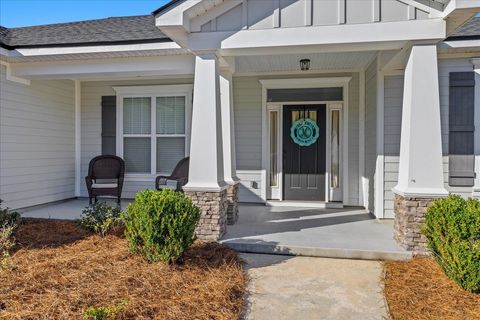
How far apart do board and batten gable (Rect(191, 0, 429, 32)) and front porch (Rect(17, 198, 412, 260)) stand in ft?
9.25

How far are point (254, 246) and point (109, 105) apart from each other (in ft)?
17.6

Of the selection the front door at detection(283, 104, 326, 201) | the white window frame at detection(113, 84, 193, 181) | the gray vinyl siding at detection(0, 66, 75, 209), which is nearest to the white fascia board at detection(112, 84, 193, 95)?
the white window frame at detection(113, 84, 193, 181)

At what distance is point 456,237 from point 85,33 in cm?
662

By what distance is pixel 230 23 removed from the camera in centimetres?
433

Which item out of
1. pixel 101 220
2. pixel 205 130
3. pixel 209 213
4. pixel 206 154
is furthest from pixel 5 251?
pixel 205 130

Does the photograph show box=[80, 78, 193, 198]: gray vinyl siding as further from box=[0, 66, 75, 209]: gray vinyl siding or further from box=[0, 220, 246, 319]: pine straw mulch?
box=[0, 220, 246, 319]: pine straw mulch

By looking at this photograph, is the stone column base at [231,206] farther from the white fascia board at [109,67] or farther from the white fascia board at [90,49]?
the white fascia board at [90,49]

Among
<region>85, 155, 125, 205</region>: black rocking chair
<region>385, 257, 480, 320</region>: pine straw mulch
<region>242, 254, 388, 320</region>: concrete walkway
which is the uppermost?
<region>85, 155, 125, 205</region>: black rocking chair

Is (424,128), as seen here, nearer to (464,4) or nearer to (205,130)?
(464,4)

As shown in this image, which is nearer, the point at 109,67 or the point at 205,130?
the point at 205,130

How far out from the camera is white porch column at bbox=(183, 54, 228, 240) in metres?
4.44

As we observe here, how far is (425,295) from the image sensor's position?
2969 millimetres

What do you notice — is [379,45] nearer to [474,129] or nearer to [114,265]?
[474,129]

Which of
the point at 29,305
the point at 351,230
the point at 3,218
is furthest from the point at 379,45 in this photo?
the point at 3,218
